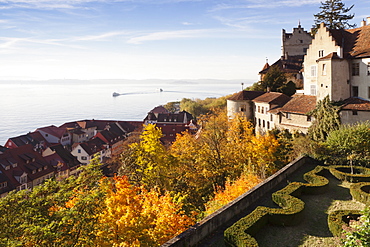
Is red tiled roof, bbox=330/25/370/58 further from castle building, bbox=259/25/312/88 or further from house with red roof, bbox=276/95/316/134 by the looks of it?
castle building, bbox=259/25/312/88

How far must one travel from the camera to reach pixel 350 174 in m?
22.4

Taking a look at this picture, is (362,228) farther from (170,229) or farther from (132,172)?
(132,172)

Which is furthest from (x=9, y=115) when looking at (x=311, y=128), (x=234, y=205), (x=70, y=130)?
(x=234, y=205)

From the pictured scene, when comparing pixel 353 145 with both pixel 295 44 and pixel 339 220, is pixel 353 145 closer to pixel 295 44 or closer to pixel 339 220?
pixel 339 220

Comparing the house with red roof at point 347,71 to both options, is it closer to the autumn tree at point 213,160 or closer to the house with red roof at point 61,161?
the autumn tree at point 213,160

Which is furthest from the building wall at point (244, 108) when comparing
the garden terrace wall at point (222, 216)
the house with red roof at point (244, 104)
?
the garden terrace wall at point (222, 216)

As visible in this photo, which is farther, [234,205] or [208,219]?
[234,205]

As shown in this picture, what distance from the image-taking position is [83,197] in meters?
14.7

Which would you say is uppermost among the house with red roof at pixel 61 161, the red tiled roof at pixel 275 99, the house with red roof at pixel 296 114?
the red tiled roof at pixel 275 99

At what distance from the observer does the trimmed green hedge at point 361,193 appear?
707 inches

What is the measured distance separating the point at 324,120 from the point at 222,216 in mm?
23781

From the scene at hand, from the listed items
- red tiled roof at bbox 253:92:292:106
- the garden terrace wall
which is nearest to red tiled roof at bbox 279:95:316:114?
red tiled roof at bbox 253:92:292:106

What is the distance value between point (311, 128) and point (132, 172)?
20367 mm

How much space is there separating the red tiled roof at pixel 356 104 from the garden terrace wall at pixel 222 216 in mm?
14592
